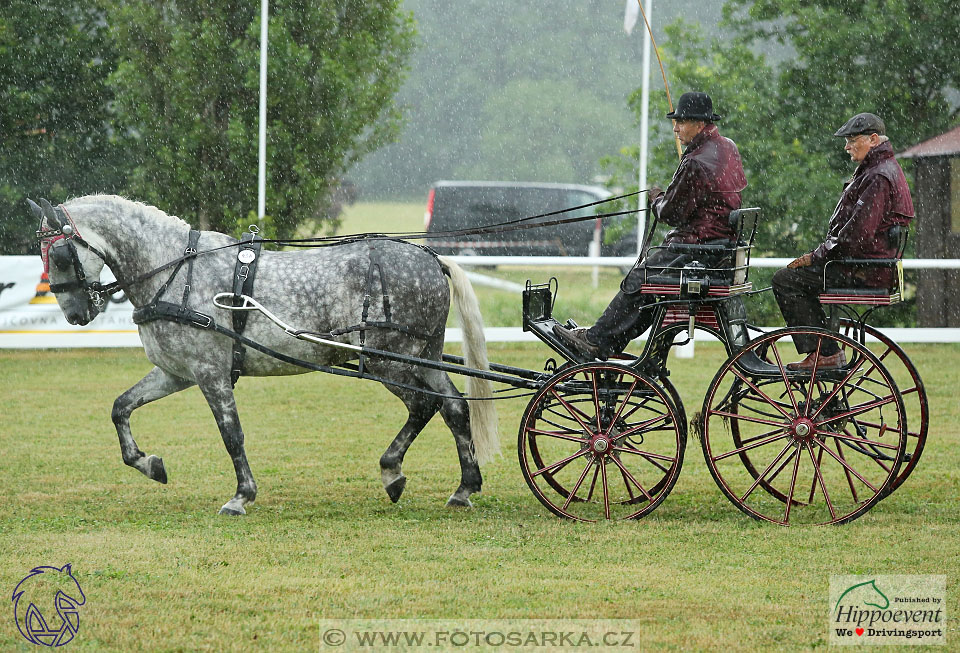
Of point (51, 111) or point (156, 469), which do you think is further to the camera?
point (51, 111)

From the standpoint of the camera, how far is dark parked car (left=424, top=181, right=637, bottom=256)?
87.6 feet

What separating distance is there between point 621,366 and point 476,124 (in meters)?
33.5

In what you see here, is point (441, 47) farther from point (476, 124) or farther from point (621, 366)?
point (621, 366)

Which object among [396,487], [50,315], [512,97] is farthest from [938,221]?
[512,97]

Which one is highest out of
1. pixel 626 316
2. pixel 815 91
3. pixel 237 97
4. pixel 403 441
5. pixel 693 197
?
pixel 815 91

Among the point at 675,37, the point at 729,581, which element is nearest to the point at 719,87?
the point at 675,37

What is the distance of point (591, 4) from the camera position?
38.2 meters

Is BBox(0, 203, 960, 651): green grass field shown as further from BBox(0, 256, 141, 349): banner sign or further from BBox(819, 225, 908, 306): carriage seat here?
BBox(0, 256, 141, 349): banner sign

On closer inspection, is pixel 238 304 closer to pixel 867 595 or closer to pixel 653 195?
pixel 653 195

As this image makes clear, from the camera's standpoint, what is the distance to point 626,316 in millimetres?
6242

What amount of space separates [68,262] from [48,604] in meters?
2.25

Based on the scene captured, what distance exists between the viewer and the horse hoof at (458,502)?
6.64 metres

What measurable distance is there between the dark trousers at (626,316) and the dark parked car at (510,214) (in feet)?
65.3

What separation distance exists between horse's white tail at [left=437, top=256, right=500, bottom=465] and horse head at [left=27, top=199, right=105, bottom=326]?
1922mm
